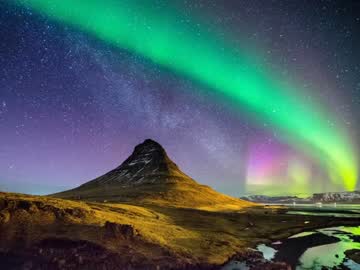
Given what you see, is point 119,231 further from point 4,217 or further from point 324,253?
point 324,253

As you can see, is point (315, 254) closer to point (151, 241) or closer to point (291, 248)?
point (291, 248)

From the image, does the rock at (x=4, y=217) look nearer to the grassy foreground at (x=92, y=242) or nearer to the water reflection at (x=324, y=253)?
the grassy foreground at (x=92, y=242)

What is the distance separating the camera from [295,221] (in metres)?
143

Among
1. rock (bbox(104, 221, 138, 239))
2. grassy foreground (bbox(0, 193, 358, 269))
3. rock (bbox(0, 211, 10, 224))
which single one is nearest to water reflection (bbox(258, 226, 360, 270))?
grassy foreground (bbox(0, 193, 358, 269))

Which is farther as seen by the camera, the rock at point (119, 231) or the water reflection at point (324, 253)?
the rock at point (119, 231)

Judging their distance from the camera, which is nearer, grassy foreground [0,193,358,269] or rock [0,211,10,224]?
grassy foreground [0,193,358,269]

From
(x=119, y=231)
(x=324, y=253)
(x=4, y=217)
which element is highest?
(x=4, y=217)

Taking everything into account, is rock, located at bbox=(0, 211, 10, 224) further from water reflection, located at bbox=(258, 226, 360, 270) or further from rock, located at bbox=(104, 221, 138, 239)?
water reflection, located at bbox=(258, 226, 360, 270)

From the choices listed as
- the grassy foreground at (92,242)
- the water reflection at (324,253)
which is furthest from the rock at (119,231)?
the water reflection at (324,253)

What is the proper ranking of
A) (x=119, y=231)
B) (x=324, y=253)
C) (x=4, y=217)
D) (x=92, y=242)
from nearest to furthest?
(x=92, y=242) → (x=119, y=231) → (x=4, y=217) → (x=324, y=253)

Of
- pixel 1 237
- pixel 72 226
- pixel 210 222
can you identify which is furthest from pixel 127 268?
pixel 210 222

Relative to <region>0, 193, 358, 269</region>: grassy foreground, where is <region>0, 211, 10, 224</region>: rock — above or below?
above

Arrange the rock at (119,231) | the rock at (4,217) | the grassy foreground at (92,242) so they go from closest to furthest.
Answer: the grassy foreground at (92,242)
the rock at (119,231)
the rock at (4,217)

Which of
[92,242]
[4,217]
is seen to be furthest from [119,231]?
[4,217]
